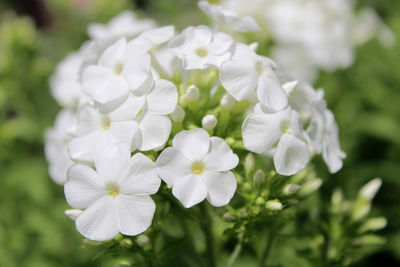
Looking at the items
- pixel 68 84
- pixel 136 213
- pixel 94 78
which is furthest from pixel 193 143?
pixel 68 84

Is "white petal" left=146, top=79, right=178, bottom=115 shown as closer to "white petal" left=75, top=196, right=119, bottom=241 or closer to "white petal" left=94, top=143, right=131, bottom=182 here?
"white petal" left=94, top=143, right=131, bottom=182

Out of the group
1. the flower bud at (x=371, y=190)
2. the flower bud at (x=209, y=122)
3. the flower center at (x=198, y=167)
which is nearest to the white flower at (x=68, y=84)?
the flower bud at (x=209, y=122)

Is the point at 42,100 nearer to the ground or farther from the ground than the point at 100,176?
nearer to the ground

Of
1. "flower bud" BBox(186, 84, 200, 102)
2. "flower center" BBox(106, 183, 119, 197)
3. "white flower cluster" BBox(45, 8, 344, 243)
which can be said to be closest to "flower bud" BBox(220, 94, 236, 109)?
"white flower cluster" BBox(45, 8, 344, 243)

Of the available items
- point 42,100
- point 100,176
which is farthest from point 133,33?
point 42,100

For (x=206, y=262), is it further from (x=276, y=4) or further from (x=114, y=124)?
(x=276, y=4)
